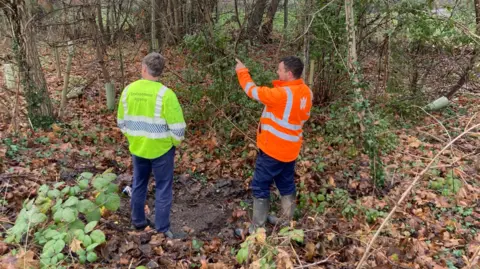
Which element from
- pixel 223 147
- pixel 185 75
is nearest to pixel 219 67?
pixel 185 75

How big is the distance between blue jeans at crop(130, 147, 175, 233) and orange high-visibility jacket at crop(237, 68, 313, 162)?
3.60ft

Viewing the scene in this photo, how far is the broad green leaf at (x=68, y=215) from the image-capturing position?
2.85m

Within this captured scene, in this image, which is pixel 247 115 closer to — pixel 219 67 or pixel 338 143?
pixel 219 67

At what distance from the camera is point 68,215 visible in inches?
113

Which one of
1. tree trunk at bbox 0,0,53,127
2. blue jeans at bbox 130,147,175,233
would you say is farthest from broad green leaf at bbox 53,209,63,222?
tree trunk at bbox 0,0,53,127

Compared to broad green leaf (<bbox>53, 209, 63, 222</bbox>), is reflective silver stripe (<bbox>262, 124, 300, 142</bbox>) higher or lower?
higher

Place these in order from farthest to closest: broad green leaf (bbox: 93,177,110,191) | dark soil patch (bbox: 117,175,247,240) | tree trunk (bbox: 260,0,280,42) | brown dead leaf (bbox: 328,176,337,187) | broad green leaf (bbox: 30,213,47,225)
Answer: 1. tree trunk (bbox: 260,0,280,42)
2. brown dead leaf (bbox: 328,176,337,187)
3. dark soil patch (bbox: 117,175,247,240)
4. broad green leaf (bbox: 93,177,110,191)
5. broad green leaf (bbox: 30,213,47,225)

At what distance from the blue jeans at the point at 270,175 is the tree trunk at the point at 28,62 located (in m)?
4.47

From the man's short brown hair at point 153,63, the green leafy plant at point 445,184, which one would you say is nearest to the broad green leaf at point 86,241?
the man's short brown hair at point 153,63

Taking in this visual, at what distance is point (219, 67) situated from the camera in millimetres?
5867

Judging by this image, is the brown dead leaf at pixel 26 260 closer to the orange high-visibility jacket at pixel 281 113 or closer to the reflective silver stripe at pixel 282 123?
the orange high-visibility jacket at pixel 281 113

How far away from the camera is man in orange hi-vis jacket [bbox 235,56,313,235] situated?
12.7 ft

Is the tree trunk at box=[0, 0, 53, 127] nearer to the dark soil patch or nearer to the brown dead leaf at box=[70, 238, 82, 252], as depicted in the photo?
the dark soil patch

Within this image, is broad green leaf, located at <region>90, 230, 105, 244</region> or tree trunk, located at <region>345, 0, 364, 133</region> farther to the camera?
tree trunk, located at <region>345, 0, 364, 133</region>
